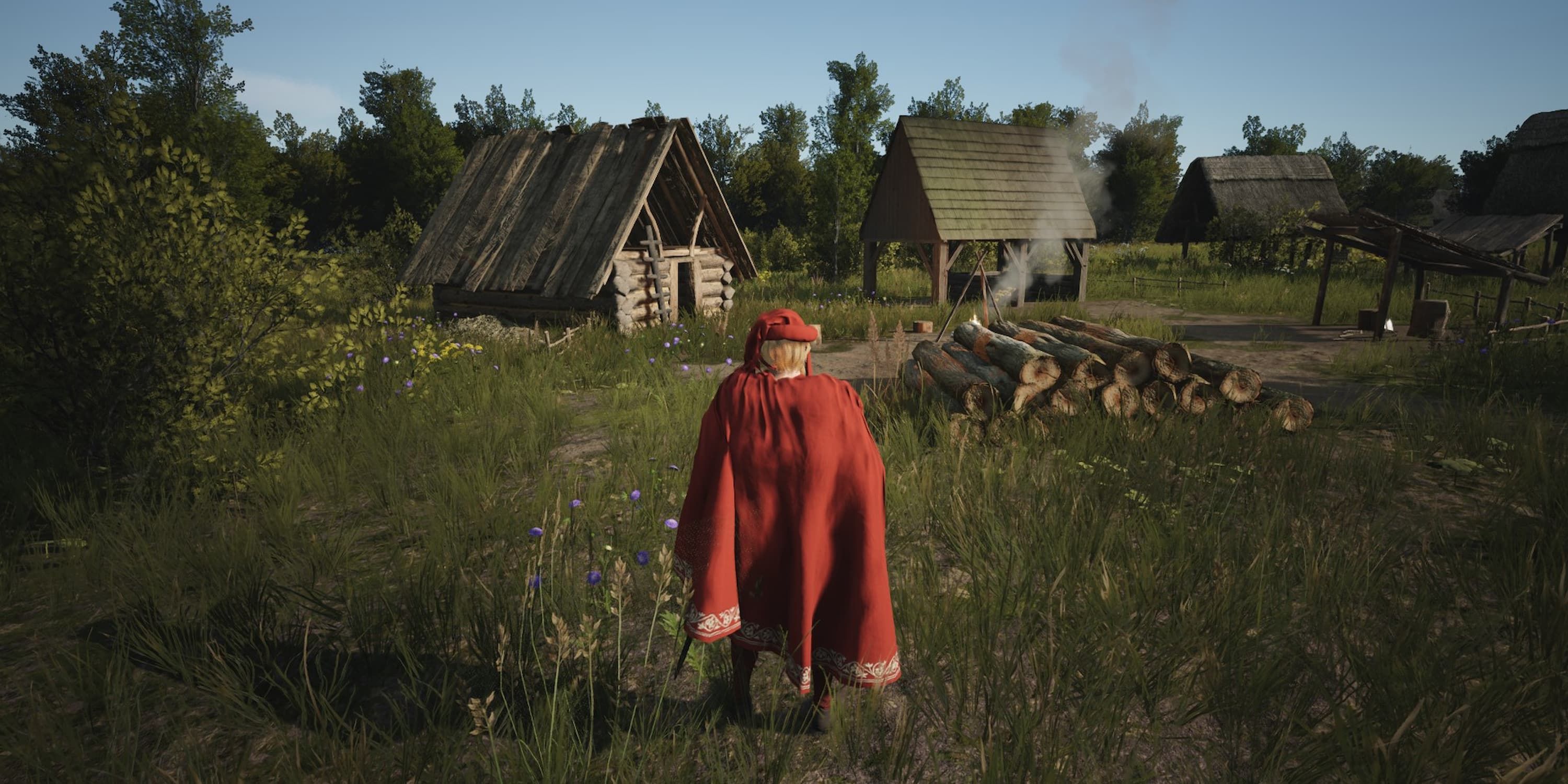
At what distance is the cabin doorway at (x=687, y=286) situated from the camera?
1281 centimetres

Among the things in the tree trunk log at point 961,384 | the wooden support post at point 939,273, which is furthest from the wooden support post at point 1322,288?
the tree trunk log at point 961,384

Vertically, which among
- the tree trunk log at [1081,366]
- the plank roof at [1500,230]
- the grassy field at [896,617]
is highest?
the plank roof at [1500,230]

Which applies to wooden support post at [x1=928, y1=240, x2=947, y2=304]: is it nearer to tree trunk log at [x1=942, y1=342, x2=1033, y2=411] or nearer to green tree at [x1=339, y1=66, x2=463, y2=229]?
tree trunk log at [x1=942, y1=342, x2=1033, y2=411]

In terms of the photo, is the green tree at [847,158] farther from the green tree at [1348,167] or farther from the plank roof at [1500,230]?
the green tree at [1348,167]

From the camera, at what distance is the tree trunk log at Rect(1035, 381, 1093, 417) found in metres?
6.09

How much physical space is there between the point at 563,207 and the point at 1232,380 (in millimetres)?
9485

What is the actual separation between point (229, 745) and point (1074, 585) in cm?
346

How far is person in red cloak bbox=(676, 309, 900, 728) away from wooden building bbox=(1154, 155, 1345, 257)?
31.0 metres

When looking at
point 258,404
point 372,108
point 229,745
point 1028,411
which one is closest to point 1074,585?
point 1028,411

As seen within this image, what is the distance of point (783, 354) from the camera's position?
2.60 meters

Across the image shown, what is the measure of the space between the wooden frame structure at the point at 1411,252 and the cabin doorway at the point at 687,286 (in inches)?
404

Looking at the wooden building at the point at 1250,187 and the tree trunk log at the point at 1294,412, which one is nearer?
the tree trunk log at the point at 1294,412

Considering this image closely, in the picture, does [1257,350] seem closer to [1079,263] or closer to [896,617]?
[1079,263]

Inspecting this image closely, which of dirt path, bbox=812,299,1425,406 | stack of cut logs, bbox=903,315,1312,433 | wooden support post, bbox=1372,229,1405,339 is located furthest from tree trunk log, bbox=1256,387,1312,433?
wooden support post, bbox=1372,229,1405,339
